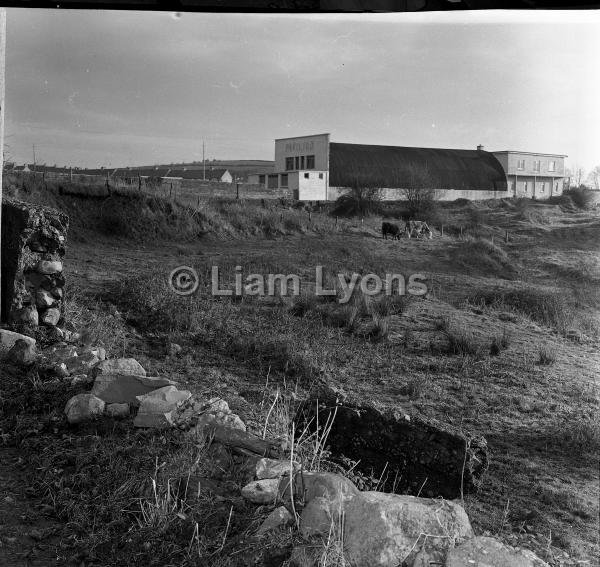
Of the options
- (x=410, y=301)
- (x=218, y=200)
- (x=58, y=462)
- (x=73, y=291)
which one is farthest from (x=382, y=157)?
(x=58, y=462)

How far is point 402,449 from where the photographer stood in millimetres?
3869

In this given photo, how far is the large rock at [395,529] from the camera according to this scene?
187cm

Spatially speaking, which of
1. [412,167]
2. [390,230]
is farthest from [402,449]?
[412,167]

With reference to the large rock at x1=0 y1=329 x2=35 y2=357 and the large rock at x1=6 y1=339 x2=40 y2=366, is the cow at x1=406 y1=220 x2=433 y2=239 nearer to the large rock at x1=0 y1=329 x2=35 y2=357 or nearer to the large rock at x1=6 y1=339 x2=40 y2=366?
the large rock at x1=0 y1=329 x2=35 y2=357

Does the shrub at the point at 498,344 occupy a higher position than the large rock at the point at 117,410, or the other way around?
the large rock at the point at 117,410

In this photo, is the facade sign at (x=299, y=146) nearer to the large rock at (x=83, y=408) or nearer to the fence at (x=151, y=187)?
the fence at (x=151, y=187)

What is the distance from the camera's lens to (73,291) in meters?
7.60

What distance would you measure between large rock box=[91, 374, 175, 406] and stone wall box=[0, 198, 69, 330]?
7.03 feet

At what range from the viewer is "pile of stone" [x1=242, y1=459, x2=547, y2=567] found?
1.80 meters

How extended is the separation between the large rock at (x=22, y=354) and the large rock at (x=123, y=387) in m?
0.90

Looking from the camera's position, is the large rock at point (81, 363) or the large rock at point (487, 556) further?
the large rock at point (81, 363)

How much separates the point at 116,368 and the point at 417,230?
12536 mm

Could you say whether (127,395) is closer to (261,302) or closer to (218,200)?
(261,302)

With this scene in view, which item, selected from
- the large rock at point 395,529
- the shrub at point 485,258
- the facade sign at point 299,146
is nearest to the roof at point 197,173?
the facade sign at point 299,146
